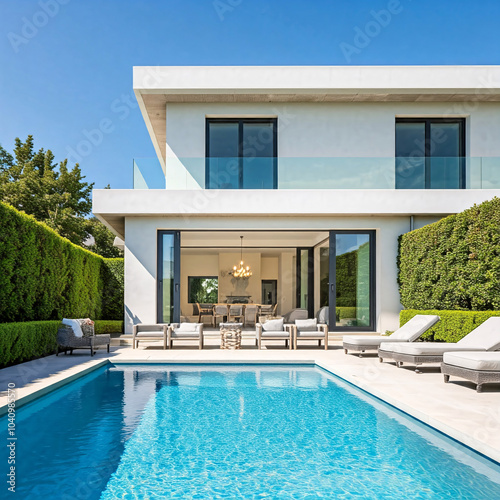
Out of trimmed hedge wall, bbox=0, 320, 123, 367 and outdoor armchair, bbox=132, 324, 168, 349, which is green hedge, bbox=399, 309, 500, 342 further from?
trimmed hedge wall, bbox=0, 320, 123, 367

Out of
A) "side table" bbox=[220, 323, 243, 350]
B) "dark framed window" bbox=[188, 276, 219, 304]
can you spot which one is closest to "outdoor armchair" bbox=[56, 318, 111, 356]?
"side table" bbox=[220, 323, 243, 350]

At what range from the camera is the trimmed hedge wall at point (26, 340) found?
300 inches

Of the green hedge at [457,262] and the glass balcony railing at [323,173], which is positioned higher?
the glass balcony railing at [323,173]

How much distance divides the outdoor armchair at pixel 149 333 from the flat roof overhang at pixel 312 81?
613 centimetres

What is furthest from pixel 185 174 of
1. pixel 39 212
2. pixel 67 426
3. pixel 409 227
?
pixel 39 212

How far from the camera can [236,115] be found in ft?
42.6

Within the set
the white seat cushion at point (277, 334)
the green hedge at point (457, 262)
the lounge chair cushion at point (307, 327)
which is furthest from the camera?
the lounge chair cushion at point (307, 327)

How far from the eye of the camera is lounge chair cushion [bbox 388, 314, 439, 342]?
28.7 feet

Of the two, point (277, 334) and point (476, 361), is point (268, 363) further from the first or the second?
point (476, 361)

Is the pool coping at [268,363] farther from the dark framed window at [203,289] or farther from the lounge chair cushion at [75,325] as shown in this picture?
the dark framed window at [203,289]

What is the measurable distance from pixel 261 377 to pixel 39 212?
2138 centimetres

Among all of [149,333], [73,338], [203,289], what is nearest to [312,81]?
[149,333]

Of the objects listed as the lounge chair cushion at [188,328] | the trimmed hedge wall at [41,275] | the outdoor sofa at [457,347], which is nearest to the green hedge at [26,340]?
the trimmed hedge wall at [41,275]

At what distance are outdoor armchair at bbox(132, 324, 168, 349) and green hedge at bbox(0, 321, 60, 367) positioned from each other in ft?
5.79
